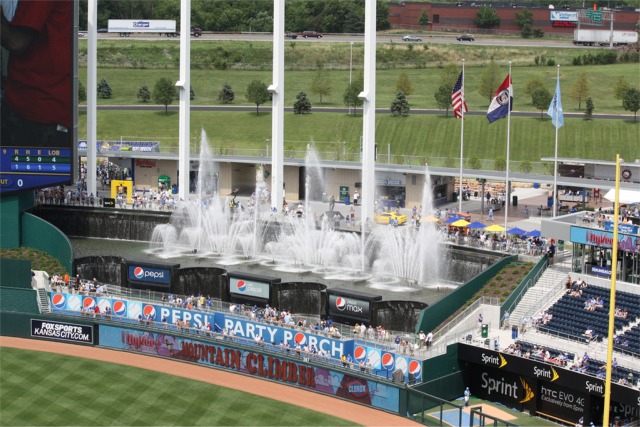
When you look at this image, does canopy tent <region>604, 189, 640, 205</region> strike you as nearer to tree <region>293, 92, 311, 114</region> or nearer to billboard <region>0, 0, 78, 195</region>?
billboard <region>0, 0, 78, 195</region>

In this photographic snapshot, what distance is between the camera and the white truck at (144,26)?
13088 cm

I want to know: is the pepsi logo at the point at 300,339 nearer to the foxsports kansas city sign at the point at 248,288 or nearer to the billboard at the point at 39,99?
the foxsports kansas city sign at the point at 248,288

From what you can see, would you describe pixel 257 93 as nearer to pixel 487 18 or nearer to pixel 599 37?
pixel 599 37

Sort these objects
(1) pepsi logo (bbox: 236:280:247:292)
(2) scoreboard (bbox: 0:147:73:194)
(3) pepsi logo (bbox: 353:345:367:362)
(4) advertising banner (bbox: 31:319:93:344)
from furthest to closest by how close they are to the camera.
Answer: (2) scoreboard (bbox: 0:147:73:194) → (1) pepsi logo (bbox: 236:280:247:292) → (4) advertising banner (bbox: 31:319:93:344) → (3) pepsi logo (bbox: 353:345:367:362)

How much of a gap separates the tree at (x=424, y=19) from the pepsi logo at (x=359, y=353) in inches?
3884

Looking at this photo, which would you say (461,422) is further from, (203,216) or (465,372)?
(203,216)

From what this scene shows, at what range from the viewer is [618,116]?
98.8 m

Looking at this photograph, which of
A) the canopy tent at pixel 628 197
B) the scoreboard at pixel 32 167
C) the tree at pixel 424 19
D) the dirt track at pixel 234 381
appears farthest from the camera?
the tree at pixel 424 19

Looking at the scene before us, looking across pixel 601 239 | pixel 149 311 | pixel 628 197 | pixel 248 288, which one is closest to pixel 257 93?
pixel 248 288

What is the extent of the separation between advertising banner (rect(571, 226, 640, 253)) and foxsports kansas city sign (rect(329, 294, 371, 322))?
9375 mm

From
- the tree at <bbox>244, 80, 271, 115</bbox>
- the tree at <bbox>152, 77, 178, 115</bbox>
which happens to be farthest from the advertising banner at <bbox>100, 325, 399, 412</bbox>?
the tree at <bbox>152, 77, 178, 115</bbox>

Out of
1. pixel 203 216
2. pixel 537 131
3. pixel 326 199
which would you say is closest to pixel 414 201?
pixel 326 199

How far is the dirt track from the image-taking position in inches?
1665

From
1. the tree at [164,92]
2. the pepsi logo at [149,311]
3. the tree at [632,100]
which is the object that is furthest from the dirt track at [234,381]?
the tree at [632,100]
